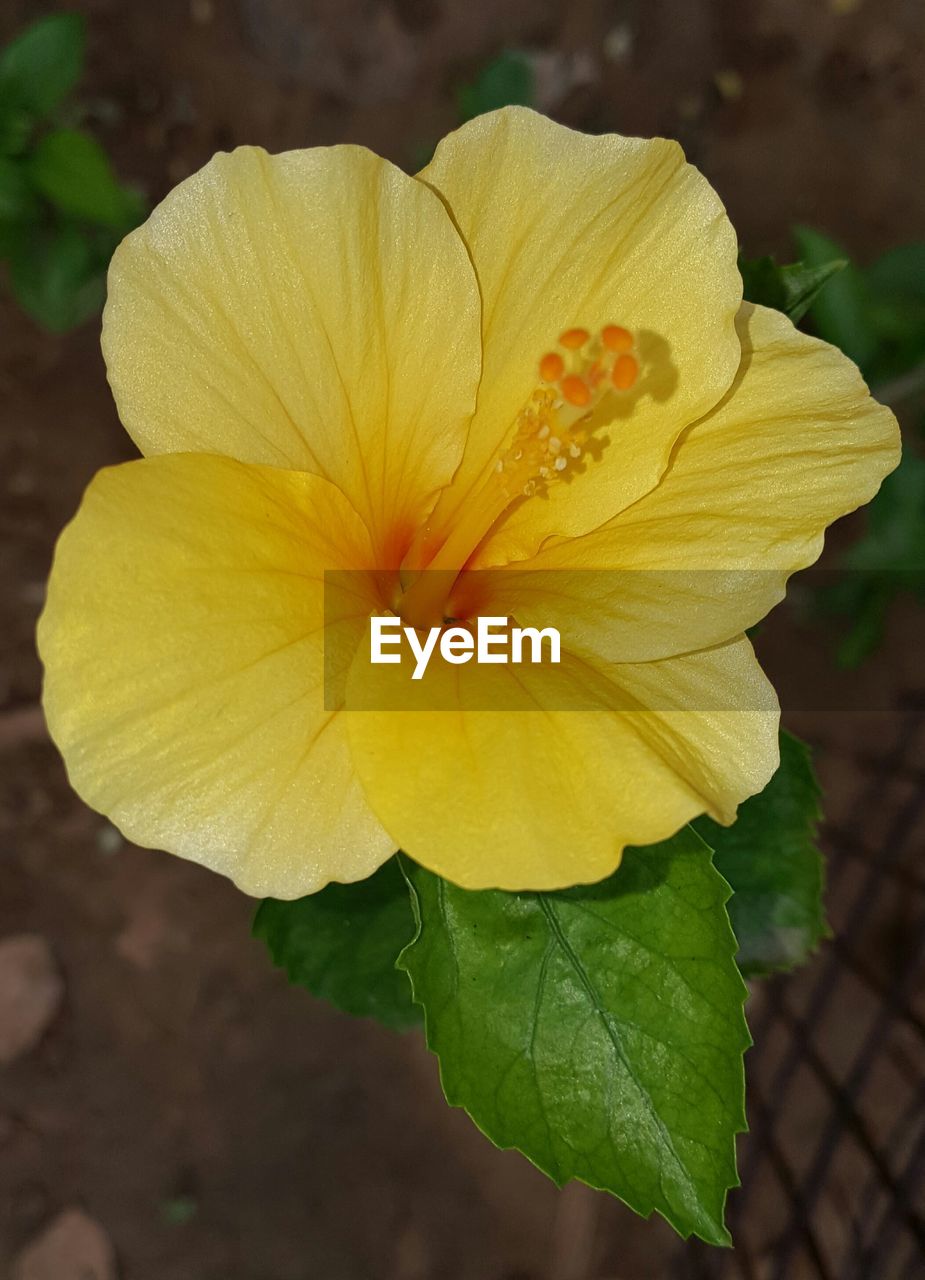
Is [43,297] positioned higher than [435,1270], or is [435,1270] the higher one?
[43,297]

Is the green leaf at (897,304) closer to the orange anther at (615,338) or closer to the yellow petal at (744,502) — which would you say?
the yellow petal at (744,502)

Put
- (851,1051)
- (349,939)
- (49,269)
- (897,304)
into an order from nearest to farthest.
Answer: (349,939), (49,269), (897,304), (851,1051)

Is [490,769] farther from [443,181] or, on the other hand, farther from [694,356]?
[443,181]

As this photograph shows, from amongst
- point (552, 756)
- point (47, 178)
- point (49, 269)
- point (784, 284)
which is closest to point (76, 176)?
point (47, 178)

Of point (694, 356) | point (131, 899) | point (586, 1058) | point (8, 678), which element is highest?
point (694, 356)

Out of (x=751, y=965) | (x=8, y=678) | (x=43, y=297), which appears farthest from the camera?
(x=8, y=678)

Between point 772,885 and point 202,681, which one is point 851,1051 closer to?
point 772,885

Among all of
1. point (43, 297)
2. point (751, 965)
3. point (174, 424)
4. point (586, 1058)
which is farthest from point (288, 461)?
point (43, 297)
